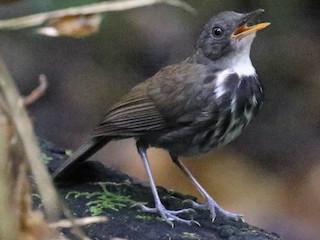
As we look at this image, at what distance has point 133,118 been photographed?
12.7 ft

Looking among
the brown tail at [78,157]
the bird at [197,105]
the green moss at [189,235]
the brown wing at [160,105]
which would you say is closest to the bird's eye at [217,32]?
the bird at [197,105]

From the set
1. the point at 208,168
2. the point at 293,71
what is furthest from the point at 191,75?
the point at 293,71

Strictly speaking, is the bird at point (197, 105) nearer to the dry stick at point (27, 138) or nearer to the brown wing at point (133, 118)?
the brown wing at point (133, 118)

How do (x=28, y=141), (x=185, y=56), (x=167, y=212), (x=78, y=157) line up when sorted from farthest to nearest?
(x=185, y=56)
(x=78, y=157)
(x=167, y=212)
(x=28, y=141)

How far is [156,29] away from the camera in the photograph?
725 centimetres

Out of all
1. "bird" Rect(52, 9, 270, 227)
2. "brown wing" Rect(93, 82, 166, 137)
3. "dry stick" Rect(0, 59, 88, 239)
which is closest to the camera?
"dry stick" Rect(0, 59, 88, 239)

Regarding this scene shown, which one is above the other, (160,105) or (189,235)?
(160,105)

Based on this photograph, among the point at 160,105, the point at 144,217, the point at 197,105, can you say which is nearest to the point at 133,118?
the point at 160,105

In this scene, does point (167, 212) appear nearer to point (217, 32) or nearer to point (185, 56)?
point (217, 32)

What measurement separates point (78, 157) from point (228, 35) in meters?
0.82

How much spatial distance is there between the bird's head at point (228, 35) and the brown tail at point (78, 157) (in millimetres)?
592

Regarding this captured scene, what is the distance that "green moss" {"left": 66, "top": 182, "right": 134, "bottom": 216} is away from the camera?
359 cm

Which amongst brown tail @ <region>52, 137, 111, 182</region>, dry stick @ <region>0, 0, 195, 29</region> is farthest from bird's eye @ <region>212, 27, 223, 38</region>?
dry stick @ <region>0, 0, 195, 29</region>

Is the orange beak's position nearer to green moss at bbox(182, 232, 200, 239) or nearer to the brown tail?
the brown tail
